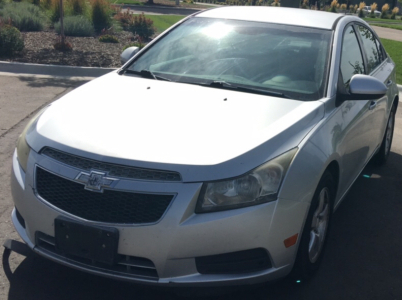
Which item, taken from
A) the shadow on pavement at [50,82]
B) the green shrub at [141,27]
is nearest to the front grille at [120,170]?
the shadow on pavement at [50,82]

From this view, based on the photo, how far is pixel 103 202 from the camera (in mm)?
3078

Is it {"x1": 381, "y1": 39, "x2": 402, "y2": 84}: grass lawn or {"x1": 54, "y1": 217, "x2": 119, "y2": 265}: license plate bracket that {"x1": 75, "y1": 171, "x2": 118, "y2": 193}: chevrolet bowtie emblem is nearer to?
{"x1": 54, "y1": 217, "x2": 119, "y2": 265}: license plate bracket

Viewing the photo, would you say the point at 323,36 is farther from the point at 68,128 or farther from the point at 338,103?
the point at 68,128

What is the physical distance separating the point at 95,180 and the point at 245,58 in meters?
1.90

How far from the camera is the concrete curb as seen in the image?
34.4 ft

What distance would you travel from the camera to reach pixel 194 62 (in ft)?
15.0

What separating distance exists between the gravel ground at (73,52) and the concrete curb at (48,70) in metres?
0.65

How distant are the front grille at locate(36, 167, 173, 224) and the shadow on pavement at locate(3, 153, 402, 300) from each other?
0.48 meters

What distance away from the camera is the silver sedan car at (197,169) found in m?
3.01

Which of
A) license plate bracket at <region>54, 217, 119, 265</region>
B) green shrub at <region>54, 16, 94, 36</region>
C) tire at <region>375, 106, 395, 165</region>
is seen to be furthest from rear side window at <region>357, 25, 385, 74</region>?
green shrub at <region>54, 16, 94, 36</region>

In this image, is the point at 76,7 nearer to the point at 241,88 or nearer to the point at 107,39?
the point at 107,39

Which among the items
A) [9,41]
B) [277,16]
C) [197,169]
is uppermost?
[277,16]

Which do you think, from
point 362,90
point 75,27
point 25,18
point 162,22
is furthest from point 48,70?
point 162,22

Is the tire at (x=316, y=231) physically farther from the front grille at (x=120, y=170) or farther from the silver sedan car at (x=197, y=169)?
the front grille at (x=120, y=170)
